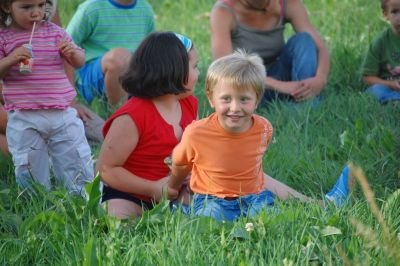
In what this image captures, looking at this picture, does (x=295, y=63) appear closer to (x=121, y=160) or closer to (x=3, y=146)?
(x=3, y=146)

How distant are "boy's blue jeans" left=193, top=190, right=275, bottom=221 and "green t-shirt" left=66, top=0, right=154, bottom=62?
2.47m

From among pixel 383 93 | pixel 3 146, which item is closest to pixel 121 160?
pixel 3 146

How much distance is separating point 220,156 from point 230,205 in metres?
0.21

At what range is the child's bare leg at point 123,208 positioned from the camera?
378 centimetres

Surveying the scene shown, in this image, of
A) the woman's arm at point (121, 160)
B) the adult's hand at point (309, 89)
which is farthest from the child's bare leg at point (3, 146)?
the adult's hand at point (309, 89)

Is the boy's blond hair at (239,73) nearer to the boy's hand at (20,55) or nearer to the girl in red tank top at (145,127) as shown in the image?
the girl in red tank top at (145,127)

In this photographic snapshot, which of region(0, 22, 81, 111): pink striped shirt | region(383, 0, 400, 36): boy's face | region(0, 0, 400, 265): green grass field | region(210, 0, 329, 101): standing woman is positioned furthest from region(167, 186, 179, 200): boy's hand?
region(383, 0, 400, 36): boy's face

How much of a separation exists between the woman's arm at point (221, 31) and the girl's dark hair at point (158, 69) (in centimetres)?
175

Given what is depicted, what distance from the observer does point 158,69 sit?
3.83 meters

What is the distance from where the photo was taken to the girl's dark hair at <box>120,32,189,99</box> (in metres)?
3.83

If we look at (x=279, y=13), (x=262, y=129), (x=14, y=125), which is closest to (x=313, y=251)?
(x=262, y=129)

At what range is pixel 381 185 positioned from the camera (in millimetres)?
4047

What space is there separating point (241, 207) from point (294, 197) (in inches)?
11.9

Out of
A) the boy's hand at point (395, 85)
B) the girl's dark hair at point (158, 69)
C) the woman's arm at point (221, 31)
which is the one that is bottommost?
the boy's hand at point (395, 85)
